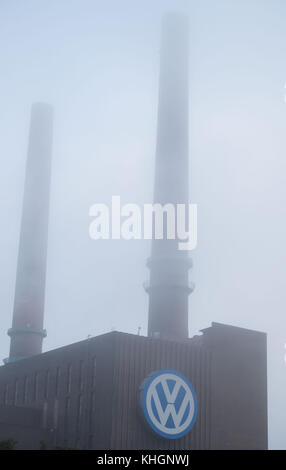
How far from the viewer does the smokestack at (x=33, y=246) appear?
258 feet

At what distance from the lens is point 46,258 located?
8238cm

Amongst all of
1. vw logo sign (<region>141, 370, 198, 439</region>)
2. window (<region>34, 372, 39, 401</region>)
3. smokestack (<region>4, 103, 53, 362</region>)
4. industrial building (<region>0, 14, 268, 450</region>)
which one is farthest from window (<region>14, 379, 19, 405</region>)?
vw logo sign (<region>141, 370, 198, 439</region>)

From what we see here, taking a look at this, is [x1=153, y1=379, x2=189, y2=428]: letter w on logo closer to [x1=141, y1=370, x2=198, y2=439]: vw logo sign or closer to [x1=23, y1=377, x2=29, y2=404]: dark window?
[x1=141, y1=370, x2=198, y2=439]: vw logo sign

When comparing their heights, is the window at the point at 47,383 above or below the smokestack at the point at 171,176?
below

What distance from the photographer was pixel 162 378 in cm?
5391

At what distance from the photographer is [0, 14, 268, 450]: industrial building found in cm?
5319

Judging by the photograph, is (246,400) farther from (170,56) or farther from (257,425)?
(170,56)

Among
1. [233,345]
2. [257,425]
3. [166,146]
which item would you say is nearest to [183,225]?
[166,146]

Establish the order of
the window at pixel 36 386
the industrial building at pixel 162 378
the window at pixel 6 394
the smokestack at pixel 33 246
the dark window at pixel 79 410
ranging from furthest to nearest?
the smokestack at pixel 33 246 < the window at pixel 6 394 < the window at pixel 36 386 < the dark window at pixel 79 410 < the industrial building at pixel 162 378

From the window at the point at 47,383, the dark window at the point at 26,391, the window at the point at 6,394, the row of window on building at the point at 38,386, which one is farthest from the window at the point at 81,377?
the window at the point at 6,394

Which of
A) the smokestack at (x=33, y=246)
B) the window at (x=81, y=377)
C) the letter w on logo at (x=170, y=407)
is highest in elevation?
the smokestack at (x=33, y=246)

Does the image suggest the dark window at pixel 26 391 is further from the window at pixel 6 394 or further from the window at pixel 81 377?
the window at pixel 81 377

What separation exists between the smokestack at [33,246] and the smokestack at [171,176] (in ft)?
49.8
